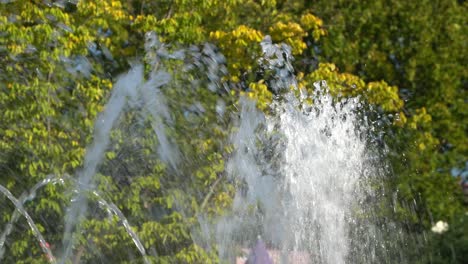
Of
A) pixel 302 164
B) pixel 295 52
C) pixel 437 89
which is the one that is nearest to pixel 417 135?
pixel 437 89

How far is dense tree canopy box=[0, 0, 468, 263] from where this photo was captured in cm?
805

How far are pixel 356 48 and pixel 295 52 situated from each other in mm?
2158

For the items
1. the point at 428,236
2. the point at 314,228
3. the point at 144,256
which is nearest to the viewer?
the point at 314,228

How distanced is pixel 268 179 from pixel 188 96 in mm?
1655

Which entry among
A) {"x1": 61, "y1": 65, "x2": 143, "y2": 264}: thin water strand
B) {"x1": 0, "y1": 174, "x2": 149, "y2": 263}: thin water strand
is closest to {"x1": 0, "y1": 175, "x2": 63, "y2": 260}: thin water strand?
{"x1": 0, "y1": 174, "x2": 149, "y2": 263}: thin water strand

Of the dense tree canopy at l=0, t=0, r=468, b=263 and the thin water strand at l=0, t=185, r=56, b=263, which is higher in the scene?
the dense tree canopy at l=0, t=0, r=468, b=263

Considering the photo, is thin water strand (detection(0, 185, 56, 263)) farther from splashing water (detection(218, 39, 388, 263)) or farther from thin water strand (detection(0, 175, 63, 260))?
splashing water (detection(218, 39, 388, 263))

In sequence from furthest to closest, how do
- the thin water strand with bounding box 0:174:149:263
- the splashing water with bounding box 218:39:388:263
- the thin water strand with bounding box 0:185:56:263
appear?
the thin water strand with bounding box 0:174:149:263 < the thin water strand with bounding box 0:185:56:263 < the splashing water with bounding box 218:39:388:263

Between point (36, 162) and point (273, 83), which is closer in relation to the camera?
point (36, 162)

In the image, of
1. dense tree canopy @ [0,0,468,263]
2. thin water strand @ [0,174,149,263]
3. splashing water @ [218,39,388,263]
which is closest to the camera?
splashing water @ [218,39,388,263]

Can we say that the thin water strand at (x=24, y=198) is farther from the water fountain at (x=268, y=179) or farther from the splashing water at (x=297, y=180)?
Answer: the splashing water at (x=297, y=180)

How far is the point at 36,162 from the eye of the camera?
314 inches

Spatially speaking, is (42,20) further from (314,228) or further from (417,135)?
(417,135)

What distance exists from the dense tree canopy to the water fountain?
0.27ft
